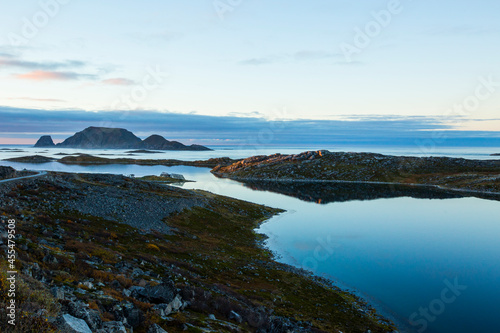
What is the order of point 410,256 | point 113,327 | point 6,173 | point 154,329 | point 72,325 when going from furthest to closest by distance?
point 6,173, point 410,256, point 154,329, point 113,327, point 72,325

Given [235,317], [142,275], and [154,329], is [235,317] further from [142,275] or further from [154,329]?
[142,275]

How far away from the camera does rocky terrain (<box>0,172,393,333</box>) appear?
46.0 feet

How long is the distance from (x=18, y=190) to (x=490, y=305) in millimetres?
61846

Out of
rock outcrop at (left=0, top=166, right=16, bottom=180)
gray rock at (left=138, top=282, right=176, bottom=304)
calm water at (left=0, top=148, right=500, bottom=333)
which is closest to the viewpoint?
gray rock at (left=138, top=282, right=176, bottom=304)

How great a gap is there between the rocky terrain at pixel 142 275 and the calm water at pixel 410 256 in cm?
509

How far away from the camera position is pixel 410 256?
5031 centimetres

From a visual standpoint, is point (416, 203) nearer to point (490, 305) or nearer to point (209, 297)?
point (490, 305)

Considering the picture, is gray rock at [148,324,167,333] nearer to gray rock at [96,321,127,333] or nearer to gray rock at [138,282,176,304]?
gray rock at [96,321,127,333]

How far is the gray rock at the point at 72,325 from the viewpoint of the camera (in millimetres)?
10362

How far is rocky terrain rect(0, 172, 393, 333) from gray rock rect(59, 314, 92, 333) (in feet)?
0.16

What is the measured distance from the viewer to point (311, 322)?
26219 millimetres

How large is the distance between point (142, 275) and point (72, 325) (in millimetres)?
13915

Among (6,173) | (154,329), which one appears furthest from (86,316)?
(6,173)

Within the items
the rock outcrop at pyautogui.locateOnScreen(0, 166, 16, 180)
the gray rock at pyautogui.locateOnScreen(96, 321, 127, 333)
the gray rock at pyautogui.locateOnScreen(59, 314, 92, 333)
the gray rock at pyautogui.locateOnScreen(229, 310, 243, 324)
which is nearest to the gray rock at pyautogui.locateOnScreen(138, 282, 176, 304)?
the gray rock at pyautogui.locateOnScreen(229, 310, 243, 324)
